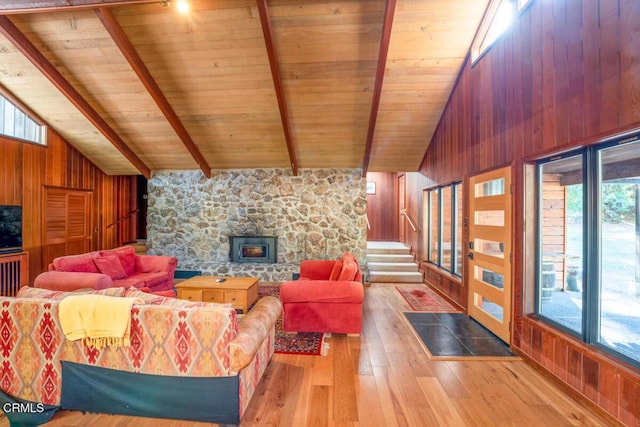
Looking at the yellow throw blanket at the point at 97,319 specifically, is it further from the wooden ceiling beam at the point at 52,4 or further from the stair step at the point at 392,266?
the stair step at the point at 392,266

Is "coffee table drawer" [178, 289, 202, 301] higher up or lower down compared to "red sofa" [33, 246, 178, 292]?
lower down

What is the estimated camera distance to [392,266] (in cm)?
602

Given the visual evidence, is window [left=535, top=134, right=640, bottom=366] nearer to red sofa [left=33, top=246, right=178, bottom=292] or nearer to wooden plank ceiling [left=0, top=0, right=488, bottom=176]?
wooden plank ceiling [left=0, top=0, right=488, bottom=176]

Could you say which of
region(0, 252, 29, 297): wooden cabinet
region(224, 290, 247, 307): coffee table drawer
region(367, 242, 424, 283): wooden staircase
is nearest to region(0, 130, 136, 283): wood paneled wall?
region(0, 252, 29, 297): wooden cabinet

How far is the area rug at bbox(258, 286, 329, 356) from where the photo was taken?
9.77ft

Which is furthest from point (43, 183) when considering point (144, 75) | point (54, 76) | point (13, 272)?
point (144, 75)

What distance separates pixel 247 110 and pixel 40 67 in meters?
2.75

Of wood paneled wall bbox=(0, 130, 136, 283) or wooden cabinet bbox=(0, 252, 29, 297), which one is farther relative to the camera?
wood paneled wall bbox=(0, 130, 136, 283)

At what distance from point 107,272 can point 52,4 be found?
3.33 meters

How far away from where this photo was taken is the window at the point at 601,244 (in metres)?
2.02

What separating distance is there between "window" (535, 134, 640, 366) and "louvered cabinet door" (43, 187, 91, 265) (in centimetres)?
809

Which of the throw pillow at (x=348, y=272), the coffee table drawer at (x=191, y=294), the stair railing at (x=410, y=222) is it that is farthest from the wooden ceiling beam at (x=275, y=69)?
the stair railing at (x=410, y=222)

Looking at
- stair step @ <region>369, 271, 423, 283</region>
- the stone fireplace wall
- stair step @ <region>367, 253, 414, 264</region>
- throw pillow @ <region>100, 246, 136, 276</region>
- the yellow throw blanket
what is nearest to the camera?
the yellow throw blanket

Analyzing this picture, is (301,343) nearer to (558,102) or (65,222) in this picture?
(558,102)
